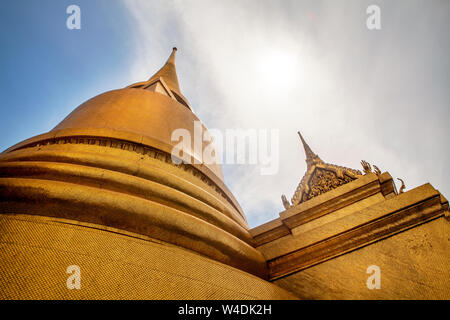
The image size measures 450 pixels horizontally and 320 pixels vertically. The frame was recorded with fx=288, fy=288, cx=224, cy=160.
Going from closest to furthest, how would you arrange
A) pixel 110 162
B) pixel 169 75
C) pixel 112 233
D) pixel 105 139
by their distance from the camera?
pixel 112 233 < pixel 110 162 < pixel 105 139 < pixel 169 75

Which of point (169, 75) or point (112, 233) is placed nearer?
point (112, 233)

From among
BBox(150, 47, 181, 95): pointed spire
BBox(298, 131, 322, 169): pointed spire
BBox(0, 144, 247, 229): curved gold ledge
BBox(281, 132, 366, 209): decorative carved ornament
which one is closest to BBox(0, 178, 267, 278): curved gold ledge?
BBox(0, 144, 247, 229): curved gold ledge

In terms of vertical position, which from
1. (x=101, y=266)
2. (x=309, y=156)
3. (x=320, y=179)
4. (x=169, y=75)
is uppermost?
(x=169, y=75)

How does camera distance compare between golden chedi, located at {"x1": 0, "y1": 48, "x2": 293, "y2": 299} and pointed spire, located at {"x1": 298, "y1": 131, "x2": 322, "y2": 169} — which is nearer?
golden chedi, located at {"x1": 0, "y1": 48, "x2": 293, "y2": 299}

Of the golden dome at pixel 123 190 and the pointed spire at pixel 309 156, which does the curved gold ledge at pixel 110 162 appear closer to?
the golden dome at pixel 123 190

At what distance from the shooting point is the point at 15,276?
1.97 meters

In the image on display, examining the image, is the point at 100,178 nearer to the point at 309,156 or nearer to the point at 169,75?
the point at 309,156

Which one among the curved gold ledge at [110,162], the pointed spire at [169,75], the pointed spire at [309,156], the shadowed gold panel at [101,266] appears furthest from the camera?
the pointed spire at [169,75]

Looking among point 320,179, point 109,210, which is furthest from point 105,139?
point 320,179

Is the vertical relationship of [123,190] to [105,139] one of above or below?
below

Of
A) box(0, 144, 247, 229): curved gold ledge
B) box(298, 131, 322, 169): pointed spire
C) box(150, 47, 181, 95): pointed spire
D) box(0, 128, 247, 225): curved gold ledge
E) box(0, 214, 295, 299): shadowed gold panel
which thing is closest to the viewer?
box(0, 214, 295, 299): shadowed gold panel

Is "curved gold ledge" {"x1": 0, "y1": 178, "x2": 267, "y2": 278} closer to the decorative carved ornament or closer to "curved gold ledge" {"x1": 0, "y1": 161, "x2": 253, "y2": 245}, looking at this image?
"curved gold ledge" {"x1": 0, "y1": 161, "x2": 253, "y2": 245}

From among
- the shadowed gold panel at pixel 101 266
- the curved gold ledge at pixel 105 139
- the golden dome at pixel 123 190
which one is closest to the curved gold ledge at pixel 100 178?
the golden dome at pixel 123 190
